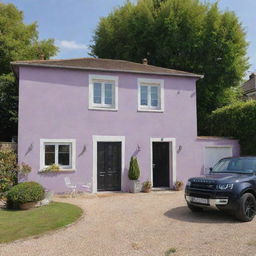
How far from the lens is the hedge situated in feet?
50.5

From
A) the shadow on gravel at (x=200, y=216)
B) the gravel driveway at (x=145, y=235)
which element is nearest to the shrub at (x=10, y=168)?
the gravel driveway at (x=145, y=235)

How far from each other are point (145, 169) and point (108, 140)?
A: 239cm

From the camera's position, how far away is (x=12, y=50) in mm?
22453

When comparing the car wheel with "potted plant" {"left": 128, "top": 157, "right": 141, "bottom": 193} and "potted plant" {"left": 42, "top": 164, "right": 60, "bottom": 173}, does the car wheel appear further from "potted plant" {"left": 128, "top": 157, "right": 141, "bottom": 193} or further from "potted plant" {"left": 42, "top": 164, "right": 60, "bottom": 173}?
"potted plant" {"left": 42, "top": 164, "right": 60, "bottom": 173}

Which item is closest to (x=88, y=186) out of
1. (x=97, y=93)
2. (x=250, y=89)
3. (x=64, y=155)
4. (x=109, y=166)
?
(x=109, y=166)

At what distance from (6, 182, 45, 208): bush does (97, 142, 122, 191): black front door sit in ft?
12.8

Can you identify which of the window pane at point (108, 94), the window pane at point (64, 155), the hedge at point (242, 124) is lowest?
the window pane at point (64, 155)

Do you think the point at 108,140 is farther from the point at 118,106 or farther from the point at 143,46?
the point at 143,46

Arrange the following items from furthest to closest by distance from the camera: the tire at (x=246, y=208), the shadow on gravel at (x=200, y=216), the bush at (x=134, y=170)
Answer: the bush at (x=134, y=170), the shadow on gravel at (x=200, y=216), the tire at (x=246, y=208)

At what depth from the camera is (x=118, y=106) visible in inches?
577

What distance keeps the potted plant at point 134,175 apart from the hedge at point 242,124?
608 centimetres

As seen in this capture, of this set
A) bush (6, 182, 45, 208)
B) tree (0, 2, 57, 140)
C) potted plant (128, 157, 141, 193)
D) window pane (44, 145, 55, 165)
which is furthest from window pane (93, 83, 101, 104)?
bush (6, 182, 45, 208)

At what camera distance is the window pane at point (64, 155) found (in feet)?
45.5

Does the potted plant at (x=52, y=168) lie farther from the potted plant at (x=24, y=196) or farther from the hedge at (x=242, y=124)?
the hedge at (x=242, y=124)
